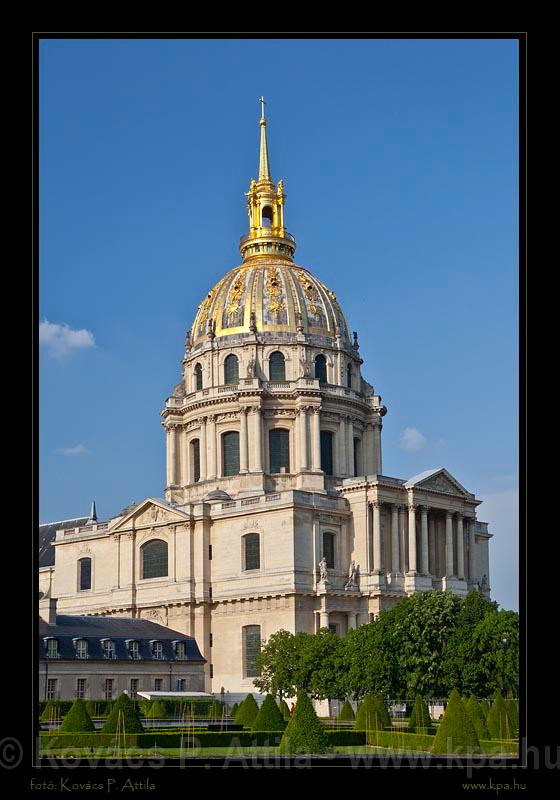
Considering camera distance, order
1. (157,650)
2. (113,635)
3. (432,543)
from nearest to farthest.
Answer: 1. (113,635)
2. (157,650)
3. (432,543)

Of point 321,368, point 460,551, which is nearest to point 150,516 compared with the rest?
point 321,368

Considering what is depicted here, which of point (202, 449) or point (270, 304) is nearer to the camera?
point (202, 449)

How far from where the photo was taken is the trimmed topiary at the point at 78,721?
4731cm

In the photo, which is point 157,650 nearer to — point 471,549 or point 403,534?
point 403,534

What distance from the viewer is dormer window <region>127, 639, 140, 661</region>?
75925 millimetres

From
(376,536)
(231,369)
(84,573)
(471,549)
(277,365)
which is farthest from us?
(231,369)

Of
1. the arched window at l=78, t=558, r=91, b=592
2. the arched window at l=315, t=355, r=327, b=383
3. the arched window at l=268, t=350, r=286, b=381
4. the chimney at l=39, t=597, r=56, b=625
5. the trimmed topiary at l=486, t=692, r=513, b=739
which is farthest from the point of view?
the arched window at l=315, t=355, r=327, b=383

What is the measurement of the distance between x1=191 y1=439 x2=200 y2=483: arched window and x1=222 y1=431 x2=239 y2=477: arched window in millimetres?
3291

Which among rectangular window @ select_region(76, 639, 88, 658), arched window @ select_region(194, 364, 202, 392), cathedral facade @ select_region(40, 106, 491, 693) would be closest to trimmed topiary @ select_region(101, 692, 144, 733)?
rectangular window @ select_region(76, 639, 88, 658)

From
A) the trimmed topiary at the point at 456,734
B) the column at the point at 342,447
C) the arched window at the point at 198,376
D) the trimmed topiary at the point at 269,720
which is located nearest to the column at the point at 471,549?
the column at the point at 342,447

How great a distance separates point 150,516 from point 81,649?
17494mm

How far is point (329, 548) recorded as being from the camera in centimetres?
8481

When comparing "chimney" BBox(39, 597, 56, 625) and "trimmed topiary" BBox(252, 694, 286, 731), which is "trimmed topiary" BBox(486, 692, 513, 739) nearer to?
"trimmed topiary" BBox(252, 694, 286, 731)
